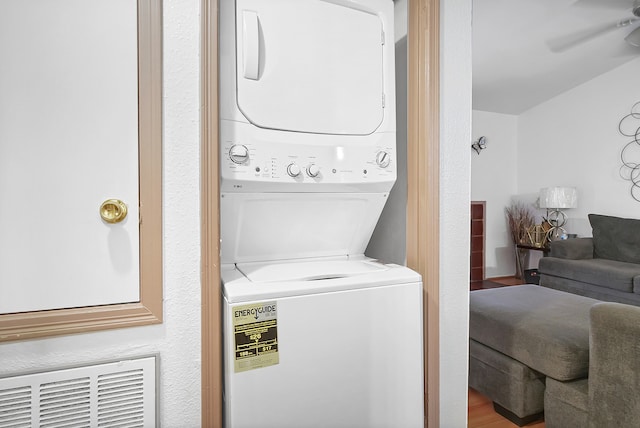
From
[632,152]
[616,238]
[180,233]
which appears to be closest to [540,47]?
[632,152]

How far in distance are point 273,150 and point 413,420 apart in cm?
98

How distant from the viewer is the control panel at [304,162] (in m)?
1.08

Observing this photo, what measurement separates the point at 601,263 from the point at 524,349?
2.72 metres

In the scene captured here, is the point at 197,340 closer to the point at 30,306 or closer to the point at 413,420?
the point at 30,306

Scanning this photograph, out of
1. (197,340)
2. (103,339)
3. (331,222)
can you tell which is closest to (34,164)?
(103,339)

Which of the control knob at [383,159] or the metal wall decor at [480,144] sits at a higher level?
the metal wall decor at [480,144]

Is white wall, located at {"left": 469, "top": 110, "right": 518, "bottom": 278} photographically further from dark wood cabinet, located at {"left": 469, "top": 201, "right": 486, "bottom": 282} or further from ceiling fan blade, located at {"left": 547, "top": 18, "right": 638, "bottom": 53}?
ceiling fan blade, located at {"left": 547, "top": 18, "right": 638, "bottom": 53}

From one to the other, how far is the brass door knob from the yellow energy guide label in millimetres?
374

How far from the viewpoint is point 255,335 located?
96 centimetres

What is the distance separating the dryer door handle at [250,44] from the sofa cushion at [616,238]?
440 cm

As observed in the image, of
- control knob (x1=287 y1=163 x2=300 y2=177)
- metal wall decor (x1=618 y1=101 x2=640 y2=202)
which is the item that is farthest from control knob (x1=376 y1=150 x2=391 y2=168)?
metal wall decor (x1=618 y1=101 x2=640 y2=202)

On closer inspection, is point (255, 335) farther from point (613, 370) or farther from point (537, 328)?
point (537, 328)

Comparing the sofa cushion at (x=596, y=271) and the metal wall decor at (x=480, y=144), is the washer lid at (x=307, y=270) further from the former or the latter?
the metal wall decor at (x=480, y=144)

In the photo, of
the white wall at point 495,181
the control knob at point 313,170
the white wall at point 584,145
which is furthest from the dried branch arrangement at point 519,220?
the control knob at point 313,170
